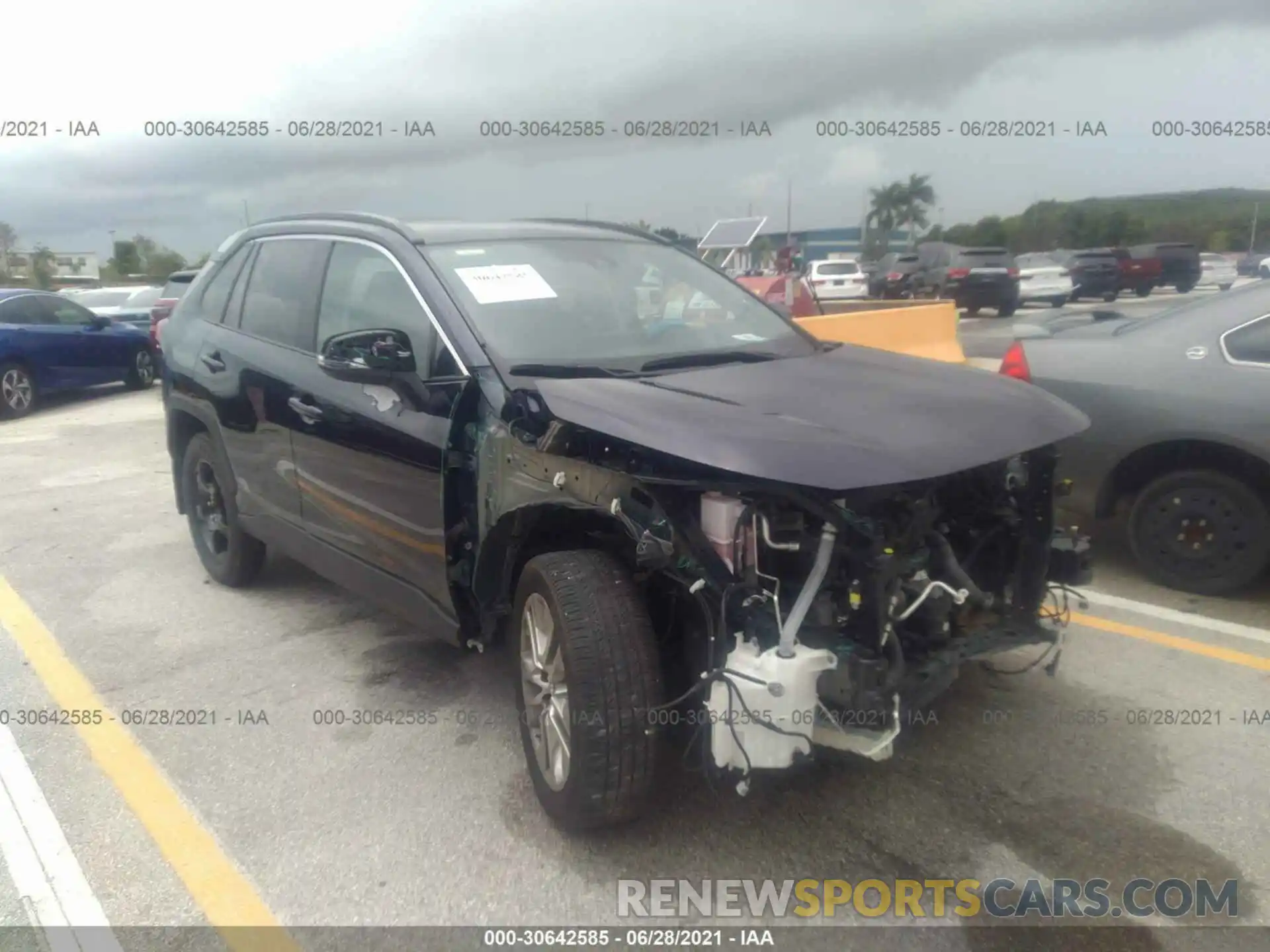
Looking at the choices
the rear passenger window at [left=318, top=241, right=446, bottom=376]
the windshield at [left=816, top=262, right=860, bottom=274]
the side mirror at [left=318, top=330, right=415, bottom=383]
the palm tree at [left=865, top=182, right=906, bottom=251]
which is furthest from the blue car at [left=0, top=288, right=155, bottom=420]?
the palm tree at [left=865, top=182, right=906, bottom=251]

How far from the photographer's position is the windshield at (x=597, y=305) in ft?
11.7

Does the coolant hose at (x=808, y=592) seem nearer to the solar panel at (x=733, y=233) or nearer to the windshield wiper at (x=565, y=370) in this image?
the windshield wiper at (x=565, y=370)

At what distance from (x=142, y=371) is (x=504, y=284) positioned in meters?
13.2

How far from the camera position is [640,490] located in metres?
2.86

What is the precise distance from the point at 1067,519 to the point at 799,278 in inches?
176

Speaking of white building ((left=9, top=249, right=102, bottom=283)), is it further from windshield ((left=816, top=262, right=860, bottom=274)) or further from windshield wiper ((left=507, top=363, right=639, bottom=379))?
windshield wiper ((left=507, top=363, right=639, bottom=379))

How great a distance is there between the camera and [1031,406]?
10.9ft

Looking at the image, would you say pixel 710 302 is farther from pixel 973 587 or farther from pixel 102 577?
pixel 102 577

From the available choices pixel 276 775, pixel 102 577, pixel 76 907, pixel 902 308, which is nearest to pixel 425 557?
pixel 276 775

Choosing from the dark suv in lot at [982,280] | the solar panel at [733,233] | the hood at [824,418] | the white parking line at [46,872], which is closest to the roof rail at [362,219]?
the hood at [824,418]

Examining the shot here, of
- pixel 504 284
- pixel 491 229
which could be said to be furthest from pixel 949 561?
pixel 491 229

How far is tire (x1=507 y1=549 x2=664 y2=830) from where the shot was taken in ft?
9.54

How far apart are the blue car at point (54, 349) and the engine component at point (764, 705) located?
12826 millimetres

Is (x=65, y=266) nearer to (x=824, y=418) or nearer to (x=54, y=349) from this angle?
(x=54, y=349)
